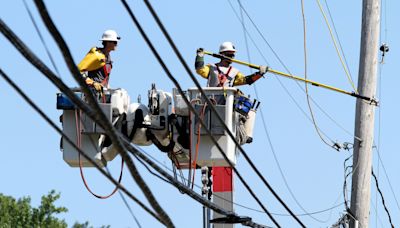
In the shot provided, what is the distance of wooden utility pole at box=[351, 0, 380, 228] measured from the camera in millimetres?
19016

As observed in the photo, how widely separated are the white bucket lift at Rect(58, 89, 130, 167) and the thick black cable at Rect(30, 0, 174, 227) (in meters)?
6.96

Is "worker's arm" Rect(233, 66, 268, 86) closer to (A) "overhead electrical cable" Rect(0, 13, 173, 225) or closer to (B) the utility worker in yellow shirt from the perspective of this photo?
(B) the utility worker in yellow shirt

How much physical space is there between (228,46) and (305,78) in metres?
1.78

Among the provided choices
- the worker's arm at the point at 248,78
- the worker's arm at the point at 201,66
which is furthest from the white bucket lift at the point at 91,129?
the worker's arm at the point at 248,78

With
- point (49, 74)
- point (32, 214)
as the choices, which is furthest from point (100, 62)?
point (32, 214)

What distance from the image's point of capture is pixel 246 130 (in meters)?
18.0

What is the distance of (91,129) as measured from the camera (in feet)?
55.5

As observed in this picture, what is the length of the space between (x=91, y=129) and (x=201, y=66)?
2.04 metres

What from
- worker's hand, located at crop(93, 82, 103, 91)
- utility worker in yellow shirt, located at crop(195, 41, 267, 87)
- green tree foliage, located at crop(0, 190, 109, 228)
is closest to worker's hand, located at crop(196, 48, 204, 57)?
utility worker in yellow shirt, located at crop(195, 41, 267, 87)

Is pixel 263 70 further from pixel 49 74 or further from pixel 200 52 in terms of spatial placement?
pixel 49 74

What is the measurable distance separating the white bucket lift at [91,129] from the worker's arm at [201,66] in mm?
1225

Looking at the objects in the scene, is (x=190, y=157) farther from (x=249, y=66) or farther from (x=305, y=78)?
(x=305, y=78)

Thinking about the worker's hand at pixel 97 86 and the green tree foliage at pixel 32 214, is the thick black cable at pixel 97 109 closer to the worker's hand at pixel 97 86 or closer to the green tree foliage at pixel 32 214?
the worker's hand at pixel 97 86

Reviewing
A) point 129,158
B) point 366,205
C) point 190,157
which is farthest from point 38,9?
point 366,205
